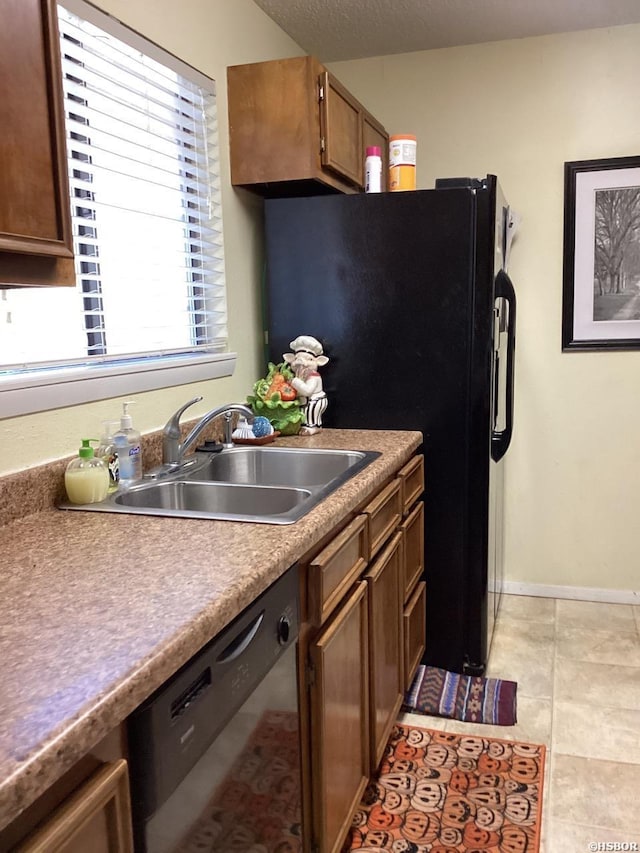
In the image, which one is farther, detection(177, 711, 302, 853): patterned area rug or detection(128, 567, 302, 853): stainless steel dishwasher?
detection(177, 711, 302, 853): patterned area rug

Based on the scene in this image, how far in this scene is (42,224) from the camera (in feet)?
3.68

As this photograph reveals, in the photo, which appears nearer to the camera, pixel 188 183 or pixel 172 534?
pixel 172 534

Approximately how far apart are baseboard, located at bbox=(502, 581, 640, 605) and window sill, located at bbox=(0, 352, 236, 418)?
5.97 feet

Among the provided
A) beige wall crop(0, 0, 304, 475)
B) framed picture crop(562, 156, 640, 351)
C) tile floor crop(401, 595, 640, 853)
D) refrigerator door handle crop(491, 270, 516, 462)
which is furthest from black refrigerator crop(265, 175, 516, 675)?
framed picture crop(562, 156, 640, 351)

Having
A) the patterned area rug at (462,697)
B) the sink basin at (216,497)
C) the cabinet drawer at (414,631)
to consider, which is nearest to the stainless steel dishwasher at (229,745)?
the sink basin at (216,497)

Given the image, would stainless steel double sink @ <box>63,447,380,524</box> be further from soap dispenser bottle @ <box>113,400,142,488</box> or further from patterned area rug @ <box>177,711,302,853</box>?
patterned area rug @ <box>177,711,302,853</box>

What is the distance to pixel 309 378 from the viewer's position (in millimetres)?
2469

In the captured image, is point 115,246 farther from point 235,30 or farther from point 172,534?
point 235,30

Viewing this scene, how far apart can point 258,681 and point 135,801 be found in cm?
32

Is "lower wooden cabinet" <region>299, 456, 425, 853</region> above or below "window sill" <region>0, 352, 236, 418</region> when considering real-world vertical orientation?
below

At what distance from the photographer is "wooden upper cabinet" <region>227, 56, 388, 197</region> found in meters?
2.36

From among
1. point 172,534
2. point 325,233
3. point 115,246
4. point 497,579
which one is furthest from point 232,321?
→ point 497,579

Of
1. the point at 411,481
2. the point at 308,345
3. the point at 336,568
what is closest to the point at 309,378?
the point at 308,345


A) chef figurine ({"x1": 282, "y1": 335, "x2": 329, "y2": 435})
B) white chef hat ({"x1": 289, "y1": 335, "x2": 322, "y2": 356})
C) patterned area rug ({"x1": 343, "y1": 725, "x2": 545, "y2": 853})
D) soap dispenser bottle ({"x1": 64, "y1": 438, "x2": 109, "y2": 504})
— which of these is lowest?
patterned area rug ({"x1": 343, "y1": 725, "x2": 545, "y2": 853})
